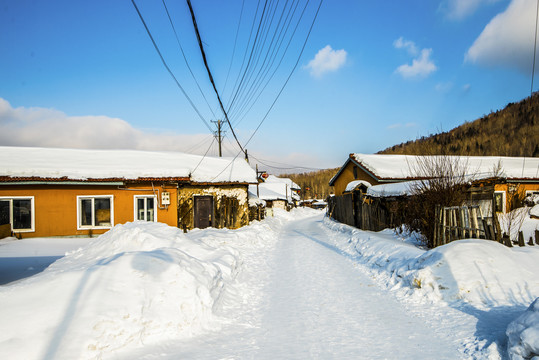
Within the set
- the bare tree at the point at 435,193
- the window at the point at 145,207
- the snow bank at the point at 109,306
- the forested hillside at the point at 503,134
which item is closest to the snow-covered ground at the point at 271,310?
the snow bank at the point at 109,306

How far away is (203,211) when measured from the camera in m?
17.6

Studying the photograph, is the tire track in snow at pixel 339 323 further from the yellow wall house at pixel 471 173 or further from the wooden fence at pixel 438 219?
the yellow wall house at pixel 471 173

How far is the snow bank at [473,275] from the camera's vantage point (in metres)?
5.38

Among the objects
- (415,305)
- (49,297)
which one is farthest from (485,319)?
(49,297)

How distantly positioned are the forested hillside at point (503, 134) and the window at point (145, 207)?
3470 centimetres

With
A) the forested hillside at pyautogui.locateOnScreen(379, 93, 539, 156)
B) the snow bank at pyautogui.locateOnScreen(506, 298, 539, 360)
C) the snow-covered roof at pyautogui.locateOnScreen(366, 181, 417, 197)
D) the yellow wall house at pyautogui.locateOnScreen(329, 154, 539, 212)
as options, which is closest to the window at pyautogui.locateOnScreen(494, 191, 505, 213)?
the yellow wall house at pyautogui.locateOnScreen(329, 154, 539, 212)

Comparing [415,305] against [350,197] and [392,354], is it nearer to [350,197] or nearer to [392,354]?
[392,354]

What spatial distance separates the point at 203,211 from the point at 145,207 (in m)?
3.34

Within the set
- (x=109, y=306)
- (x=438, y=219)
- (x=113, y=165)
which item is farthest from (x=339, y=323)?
(x=113, y=165)

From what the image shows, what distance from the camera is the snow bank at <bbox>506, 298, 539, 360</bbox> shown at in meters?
3.17

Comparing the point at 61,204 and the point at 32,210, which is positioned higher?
the point at 61,204

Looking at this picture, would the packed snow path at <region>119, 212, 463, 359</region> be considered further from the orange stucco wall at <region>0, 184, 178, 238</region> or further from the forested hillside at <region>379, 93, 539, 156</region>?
the forested hillside at <region>379, 93, 539, 156</region>

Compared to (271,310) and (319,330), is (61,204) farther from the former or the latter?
(319,330)

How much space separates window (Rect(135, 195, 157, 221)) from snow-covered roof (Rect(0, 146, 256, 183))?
1177 mm
